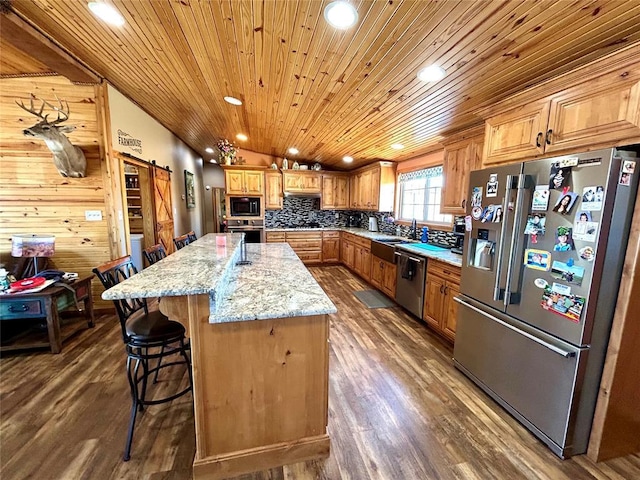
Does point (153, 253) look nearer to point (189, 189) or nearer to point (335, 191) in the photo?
point (335, 191)

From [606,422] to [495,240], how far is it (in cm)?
117

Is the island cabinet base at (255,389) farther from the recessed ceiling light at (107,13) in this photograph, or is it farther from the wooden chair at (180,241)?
the recessed ceiling light at (107,13)

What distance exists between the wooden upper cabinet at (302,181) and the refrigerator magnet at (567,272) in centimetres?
505

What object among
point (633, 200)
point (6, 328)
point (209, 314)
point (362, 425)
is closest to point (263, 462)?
point (362, 425)

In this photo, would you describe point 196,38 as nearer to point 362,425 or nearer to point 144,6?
point 144,6

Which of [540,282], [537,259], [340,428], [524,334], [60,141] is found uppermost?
[60,141]

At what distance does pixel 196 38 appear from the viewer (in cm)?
199

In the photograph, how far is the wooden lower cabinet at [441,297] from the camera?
2.70 meters

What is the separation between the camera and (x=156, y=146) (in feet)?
14.6

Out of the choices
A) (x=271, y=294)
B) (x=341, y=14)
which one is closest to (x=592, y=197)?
(x=341, y=14)

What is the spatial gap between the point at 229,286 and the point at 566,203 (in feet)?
6.71

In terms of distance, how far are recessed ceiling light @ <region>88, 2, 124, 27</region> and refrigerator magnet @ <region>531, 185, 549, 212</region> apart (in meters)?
2.99

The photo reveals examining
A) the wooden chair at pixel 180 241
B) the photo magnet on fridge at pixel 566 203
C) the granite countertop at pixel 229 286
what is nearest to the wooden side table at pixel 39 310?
the wooden chair at pixel 180 241

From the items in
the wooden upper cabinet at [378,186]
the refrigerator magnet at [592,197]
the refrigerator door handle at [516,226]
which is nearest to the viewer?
the refrigerator magnet at [592,197]
